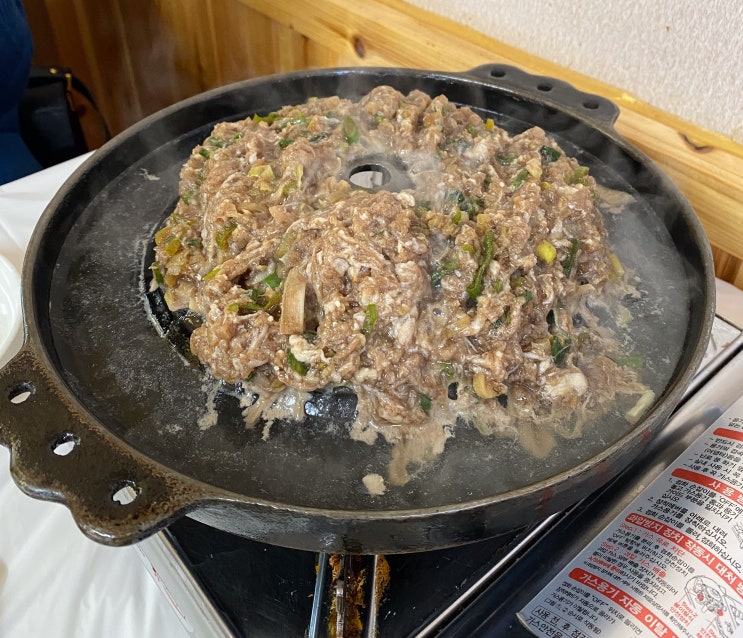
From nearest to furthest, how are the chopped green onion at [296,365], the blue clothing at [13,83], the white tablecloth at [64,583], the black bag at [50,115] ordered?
the chopped green onion at [296,365] → the white tablecloth at [64,583] → the blue clothing at [13,83] → the black bag at [50,115]

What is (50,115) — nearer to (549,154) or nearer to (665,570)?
(549,154)

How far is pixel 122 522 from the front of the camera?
861 millimetres

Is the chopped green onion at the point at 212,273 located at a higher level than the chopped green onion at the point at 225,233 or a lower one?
lower

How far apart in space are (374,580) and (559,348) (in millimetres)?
556

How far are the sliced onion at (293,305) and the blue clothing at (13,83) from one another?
7.64 feet

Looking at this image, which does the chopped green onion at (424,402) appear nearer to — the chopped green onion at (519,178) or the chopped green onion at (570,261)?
the chopped green onion at (570,261)

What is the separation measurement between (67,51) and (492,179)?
13.2 feet

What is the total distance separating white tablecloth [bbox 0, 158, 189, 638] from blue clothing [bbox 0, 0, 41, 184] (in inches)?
66.0

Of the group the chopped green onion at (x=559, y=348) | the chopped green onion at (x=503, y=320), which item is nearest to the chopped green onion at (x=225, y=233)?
the chopped green onion at (x=503, y=320)

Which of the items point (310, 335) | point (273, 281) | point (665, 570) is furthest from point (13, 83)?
point (665, 570)

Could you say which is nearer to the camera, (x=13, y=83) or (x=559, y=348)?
(x=559, y=348)

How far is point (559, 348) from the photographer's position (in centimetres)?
120

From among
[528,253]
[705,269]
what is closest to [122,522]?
[528,253]

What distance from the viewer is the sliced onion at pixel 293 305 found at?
1.12 meters
